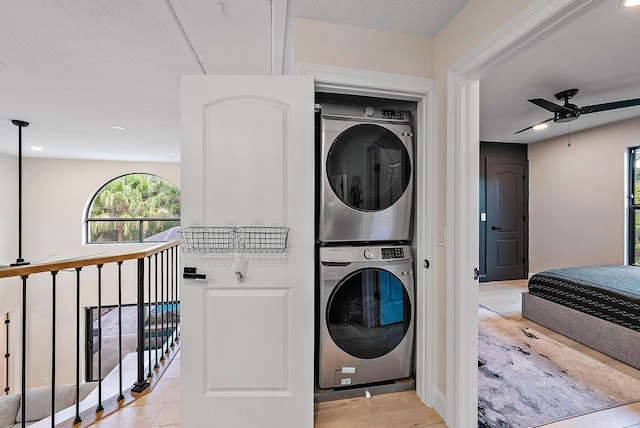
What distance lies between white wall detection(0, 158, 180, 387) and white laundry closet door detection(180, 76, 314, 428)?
16.9ft

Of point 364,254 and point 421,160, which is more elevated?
point 421,160

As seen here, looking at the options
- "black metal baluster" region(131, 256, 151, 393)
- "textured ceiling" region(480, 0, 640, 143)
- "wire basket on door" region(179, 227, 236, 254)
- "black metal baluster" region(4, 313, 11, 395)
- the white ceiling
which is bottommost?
"black metal baluster" region(4, 313, 11, 395)

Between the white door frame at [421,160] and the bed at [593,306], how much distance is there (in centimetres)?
189

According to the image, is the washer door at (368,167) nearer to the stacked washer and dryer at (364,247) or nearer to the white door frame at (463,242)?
the stacked washer and dryer at (364,247)

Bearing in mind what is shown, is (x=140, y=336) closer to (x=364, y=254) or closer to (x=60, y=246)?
(x=364, y=254)

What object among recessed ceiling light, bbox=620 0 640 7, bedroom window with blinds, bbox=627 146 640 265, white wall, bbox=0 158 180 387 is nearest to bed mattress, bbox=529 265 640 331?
bedroom window with blinds, bbox=627 146 640 265

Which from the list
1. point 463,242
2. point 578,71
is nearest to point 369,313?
point 463,242

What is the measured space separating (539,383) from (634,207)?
3344 millimetres

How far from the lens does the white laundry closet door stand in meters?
1.50

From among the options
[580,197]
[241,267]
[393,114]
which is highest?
[393,114]

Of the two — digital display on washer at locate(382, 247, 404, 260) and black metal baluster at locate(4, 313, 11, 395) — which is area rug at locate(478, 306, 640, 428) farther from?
black metal baluster at locate(4, 313, 11, 395)

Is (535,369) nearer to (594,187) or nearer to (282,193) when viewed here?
(282,193)

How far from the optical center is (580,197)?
13.9 feet

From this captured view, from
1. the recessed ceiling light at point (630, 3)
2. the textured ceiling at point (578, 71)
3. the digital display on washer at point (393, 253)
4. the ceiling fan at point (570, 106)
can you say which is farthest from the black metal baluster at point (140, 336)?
the ceiling fan at point (570, 106)
